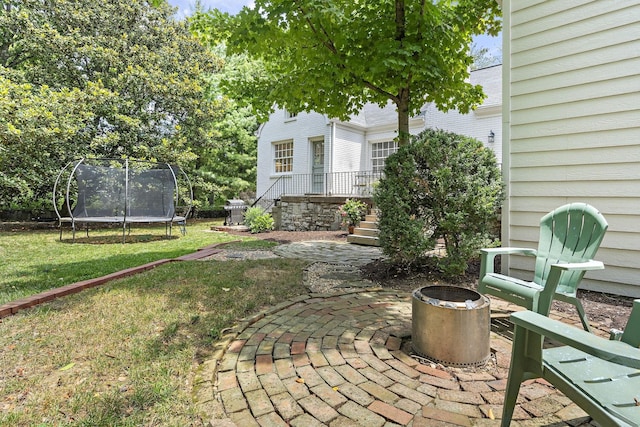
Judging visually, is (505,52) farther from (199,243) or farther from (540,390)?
(199,243)

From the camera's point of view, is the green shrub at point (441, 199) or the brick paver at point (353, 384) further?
the green shrub at point (441, 199)

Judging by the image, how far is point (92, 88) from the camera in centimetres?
1027

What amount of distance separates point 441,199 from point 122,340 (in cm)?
353

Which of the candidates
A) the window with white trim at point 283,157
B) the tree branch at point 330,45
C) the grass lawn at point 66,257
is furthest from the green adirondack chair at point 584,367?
the window with white trim at point 283,157

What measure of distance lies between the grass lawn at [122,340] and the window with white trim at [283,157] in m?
9.57

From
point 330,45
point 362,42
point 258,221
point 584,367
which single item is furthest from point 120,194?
point 584,367

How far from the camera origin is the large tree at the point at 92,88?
913 centimetres

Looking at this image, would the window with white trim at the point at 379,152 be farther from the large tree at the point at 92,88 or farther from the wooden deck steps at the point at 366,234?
the large tree at the point at 92,88

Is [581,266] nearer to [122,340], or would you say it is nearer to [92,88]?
[122,340]

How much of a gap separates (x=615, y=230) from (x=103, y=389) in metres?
4.96

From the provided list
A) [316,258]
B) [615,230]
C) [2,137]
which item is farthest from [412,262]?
[2,137]

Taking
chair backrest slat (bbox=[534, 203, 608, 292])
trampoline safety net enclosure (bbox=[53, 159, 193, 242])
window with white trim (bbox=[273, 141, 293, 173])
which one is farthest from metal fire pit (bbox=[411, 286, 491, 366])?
window with white trim (bbox=[273, 141, 293, 173])

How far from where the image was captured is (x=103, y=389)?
182 cm

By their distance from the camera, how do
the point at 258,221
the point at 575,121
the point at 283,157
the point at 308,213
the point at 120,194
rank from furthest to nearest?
the point at 283,157
the point at 308,213
the point at 258,221
the point at 120,194
the point at 575,121
